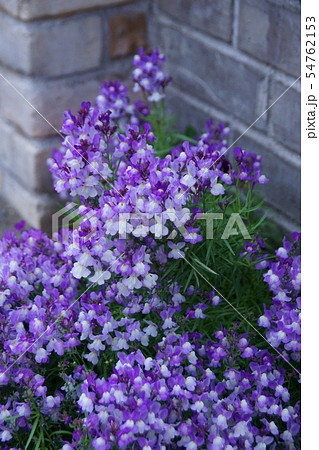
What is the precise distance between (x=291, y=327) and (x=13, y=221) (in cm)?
161

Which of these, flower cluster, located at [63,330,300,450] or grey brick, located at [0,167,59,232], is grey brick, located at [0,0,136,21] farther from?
flower cluster, located at [63,330,300,450]

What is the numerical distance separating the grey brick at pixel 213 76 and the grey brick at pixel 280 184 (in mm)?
107

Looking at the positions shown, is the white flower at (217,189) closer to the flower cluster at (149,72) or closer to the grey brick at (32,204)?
the flower cluster at (149,72)

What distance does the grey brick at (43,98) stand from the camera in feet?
8.62

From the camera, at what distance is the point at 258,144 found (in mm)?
2463

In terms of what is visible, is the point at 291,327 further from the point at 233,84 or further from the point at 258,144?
the point at 233,84

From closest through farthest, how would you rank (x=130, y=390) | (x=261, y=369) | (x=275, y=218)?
(x=130, y=390) → (x=261, y=369) → (x=275, y=218)

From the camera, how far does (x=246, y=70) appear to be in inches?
95.2

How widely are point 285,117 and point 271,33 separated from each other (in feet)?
0.97

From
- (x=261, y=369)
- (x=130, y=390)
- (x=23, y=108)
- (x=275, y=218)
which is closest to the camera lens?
(x=130, y=390)

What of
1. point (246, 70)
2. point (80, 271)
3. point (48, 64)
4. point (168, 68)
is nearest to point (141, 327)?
point (80, 271)

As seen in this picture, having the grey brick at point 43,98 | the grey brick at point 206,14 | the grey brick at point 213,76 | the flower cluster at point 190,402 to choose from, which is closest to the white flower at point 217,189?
the flower cluster at point 190,402

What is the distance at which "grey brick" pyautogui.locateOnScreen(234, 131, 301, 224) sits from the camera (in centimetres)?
234
